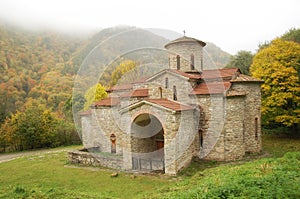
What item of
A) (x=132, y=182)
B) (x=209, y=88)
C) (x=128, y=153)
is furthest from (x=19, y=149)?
(x=209, y=88)

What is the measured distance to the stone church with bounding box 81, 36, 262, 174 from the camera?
1019 cm

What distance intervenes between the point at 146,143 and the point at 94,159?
317 centimetres

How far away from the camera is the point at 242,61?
2638 centimetres

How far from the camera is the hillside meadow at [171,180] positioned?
17.6ft

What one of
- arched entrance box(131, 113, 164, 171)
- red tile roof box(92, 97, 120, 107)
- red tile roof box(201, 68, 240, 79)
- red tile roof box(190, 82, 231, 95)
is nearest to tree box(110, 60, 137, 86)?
arched entrance box(131, 113, 164, 171)

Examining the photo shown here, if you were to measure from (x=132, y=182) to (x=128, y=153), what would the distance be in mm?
1971

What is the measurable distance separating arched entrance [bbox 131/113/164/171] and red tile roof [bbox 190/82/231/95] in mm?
2925

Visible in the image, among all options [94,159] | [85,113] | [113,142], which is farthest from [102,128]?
[94,159]

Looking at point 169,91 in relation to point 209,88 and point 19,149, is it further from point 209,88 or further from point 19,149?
point 19,149

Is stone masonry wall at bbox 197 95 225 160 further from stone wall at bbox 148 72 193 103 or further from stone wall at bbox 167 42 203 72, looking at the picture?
stone wall at bbox 167 42 203 72

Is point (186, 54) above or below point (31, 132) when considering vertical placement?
above

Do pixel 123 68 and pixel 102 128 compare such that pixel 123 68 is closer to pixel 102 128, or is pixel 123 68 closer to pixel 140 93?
pixel 140 93

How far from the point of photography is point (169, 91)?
12375 mm

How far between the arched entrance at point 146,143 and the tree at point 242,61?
1704cm
